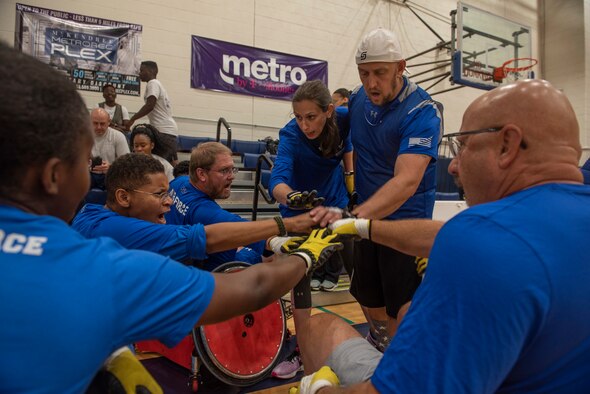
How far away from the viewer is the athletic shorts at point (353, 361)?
1.25 m

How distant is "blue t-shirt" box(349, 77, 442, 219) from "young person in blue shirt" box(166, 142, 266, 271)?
92 cm

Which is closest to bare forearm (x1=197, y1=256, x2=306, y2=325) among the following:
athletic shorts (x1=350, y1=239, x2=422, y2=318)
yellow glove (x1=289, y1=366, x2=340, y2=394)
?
yellow glove (x1=289, y1=366, x2=340, y2=394)

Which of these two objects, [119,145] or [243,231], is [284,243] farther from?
[119,145]

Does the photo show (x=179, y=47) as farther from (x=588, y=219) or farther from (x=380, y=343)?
(x=588, y=219)

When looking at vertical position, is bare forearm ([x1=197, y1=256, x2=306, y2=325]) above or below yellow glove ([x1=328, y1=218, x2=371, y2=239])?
below

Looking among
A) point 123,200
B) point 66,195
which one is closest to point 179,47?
point 123,200

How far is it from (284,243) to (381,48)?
117 centimetres

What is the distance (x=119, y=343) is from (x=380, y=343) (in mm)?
2198

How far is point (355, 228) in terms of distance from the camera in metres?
2.04

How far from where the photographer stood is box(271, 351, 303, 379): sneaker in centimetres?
283

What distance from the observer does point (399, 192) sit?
2279 millimetres

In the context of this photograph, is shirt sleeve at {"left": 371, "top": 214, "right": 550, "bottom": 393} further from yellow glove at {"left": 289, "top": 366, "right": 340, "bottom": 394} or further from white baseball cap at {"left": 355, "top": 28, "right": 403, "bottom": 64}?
white baseball cap at {"left": 355, "top": 28, "right": 403, "bottom": 64}

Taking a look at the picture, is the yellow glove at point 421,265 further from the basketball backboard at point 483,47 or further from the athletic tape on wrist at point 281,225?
the basketball backboard at point 483,47

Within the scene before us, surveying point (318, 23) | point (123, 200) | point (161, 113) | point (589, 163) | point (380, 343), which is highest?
point (318, 23)
